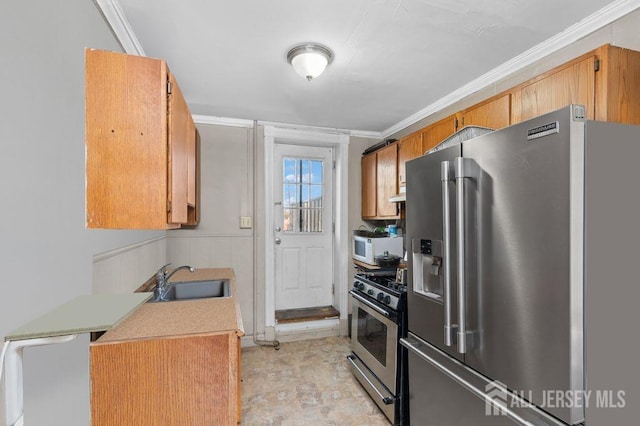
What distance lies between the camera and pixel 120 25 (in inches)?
62.1

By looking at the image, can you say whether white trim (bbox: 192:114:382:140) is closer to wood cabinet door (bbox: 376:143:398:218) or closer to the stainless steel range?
wood cabinet door (bbox: 376:143:398:218)

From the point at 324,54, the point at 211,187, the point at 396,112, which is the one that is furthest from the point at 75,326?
the point at 396,112

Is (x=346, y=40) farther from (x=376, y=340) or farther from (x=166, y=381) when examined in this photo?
(x=376, y=340)

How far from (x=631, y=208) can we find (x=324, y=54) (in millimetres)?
1634

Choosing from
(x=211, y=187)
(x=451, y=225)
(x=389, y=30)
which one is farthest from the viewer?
(x=211, y=187)

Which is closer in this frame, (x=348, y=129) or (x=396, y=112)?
(x=396, y=112)

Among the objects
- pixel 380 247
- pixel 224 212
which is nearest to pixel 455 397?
pixel 380 247

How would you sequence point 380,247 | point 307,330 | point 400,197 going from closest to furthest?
point 400,197 → point 380,247 → point 307,330

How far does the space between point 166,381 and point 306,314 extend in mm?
2430

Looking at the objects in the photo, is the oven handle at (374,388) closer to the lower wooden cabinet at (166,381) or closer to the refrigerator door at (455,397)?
the refrigerator door at (455,397)

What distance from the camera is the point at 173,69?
213 cm

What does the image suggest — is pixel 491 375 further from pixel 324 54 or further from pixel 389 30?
pixel 324 54

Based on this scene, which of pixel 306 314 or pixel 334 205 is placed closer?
pixel 306 314

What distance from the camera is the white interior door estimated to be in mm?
3594
